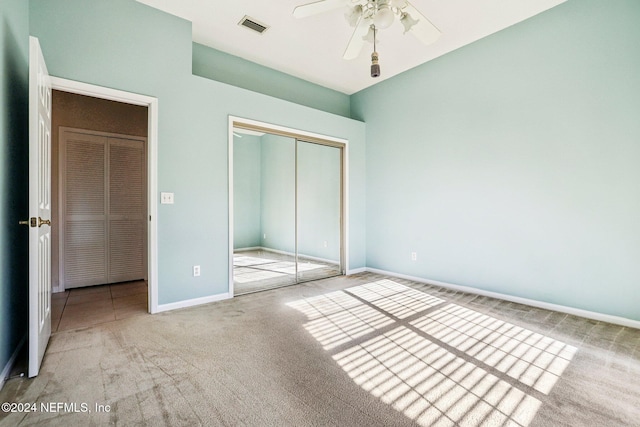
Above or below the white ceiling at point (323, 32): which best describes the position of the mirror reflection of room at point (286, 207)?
below

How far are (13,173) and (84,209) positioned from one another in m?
2.09

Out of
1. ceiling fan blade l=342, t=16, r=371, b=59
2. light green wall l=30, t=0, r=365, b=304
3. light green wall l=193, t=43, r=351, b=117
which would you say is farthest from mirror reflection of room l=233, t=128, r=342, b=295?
ceiling fan blade l=342, t=16, r=371, b=59

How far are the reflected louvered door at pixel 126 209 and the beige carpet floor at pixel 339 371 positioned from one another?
1.73 m

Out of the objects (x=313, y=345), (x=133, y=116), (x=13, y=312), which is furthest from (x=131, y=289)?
(x=313, y=345)

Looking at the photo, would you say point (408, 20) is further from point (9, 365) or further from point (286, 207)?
point (9, 365)

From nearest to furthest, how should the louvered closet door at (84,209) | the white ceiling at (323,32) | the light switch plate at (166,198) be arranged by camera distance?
the white ceiling at (323,32) < the light switch plate at (166,198) < the louvered closet door at (84,209)

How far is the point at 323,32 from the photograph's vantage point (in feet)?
10.6

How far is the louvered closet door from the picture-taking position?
12.2 feet

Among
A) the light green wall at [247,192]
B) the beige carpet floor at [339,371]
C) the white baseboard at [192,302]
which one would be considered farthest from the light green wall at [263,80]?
the beige carpet floor at [339,371]

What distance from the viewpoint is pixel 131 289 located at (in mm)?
3764

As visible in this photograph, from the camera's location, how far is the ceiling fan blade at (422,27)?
6.92 ft

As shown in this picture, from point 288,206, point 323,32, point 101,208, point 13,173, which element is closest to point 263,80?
point 323,32

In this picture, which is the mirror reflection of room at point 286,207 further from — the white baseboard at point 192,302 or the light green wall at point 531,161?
the light green wall at point 531,161

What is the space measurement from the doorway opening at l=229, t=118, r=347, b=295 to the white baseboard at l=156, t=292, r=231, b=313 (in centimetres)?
83
